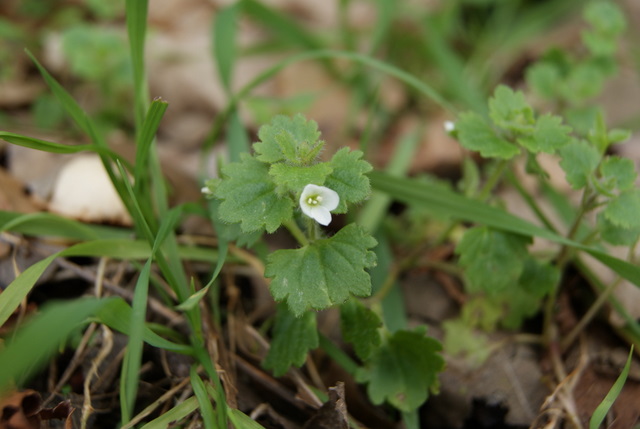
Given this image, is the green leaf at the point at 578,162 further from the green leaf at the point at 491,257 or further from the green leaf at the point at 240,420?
the green leaf at the point at 240,420

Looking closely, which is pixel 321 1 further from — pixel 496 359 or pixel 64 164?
pixel 496 359

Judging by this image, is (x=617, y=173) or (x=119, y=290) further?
(x=119, y=290)

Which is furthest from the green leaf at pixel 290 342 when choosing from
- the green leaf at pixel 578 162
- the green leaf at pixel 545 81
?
the green leaf at pixel 545 81

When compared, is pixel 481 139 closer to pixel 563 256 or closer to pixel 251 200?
pixel 563 256

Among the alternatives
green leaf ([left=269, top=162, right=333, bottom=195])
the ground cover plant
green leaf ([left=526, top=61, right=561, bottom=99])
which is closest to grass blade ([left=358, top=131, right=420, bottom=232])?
the ground cover plant

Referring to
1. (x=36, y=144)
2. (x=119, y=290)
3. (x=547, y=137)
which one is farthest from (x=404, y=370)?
(x=36, y=144)

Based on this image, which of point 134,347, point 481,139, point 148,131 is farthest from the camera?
point 481,139

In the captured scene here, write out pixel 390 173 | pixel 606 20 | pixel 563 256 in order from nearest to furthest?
pixel 563 256 → pixel 390 173 → pixel 606 20
